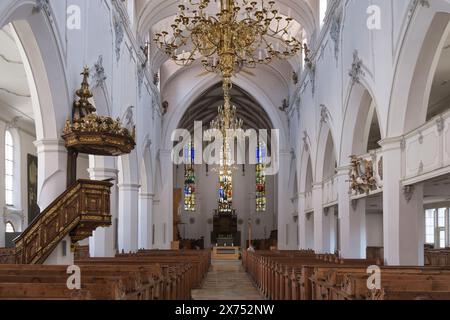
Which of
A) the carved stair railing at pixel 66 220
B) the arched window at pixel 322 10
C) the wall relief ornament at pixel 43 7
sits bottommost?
the carved stair railing at pixel 66 220

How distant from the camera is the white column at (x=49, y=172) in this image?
1166 cm

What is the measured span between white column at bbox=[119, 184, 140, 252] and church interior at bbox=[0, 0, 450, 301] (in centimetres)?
5

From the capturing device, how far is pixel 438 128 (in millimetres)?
10109

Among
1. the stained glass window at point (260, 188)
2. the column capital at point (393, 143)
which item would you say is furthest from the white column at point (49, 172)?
the stained glass window at point (260, 188)

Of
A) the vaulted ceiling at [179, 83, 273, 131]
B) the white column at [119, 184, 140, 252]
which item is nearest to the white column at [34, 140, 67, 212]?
the white column at [119, 184, 140, 252]

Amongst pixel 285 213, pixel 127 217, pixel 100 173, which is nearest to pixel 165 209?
pixel 285 213

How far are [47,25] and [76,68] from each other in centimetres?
195

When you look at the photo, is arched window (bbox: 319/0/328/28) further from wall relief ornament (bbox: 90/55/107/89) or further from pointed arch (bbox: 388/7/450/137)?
pointed arch (bbox: 388/7/450/137)

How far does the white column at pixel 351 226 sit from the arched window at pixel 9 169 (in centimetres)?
1205

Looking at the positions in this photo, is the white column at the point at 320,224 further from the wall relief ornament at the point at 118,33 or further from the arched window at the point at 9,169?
the arched window at the point at 9,169

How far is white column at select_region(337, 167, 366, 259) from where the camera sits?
52.7 feet

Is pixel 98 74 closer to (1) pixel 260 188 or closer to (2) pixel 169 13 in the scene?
(2) pixel 169 13

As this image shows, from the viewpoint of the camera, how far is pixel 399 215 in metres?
11.8

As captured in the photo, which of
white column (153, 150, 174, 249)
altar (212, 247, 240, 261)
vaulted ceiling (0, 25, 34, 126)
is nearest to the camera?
vaulted ceiling (0, 25, 34, 126)
